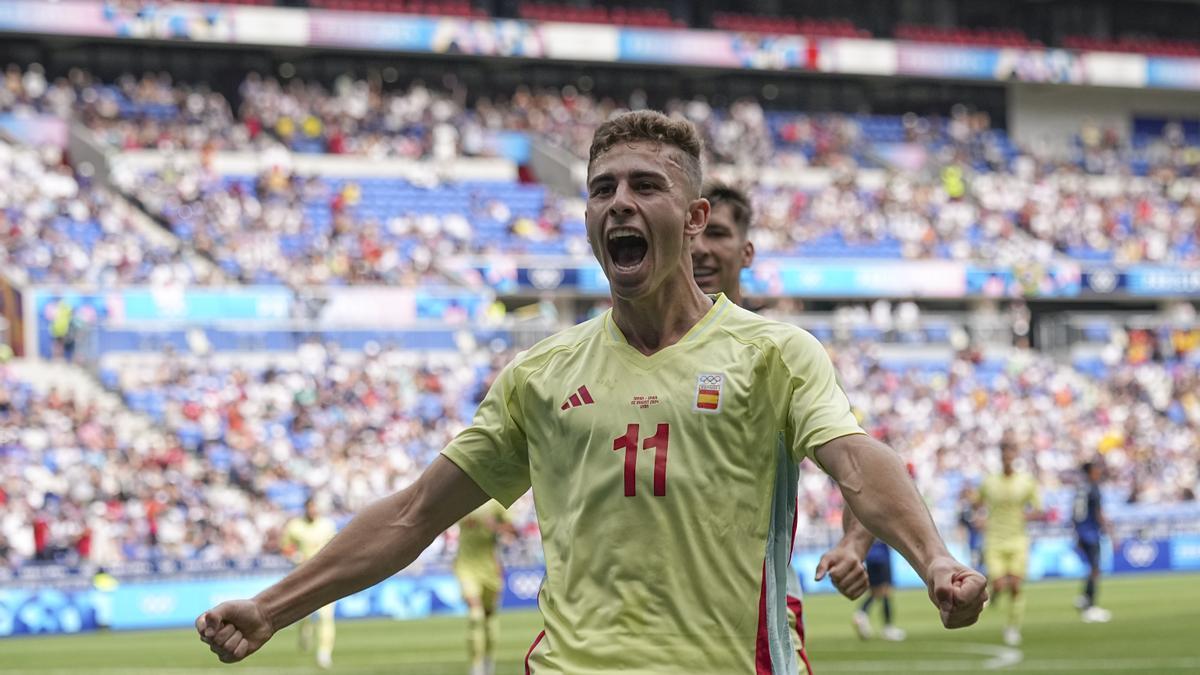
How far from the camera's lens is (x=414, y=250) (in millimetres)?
40281

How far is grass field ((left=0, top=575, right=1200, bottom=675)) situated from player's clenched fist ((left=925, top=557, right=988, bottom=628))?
14303mm

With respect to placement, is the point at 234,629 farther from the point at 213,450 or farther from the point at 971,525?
the point at 971,525

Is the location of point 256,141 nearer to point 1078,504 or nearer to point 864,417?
point 864,417

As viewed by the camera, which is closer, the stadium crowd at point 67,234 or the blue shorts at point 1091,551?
the blue shorts at point 1091,551

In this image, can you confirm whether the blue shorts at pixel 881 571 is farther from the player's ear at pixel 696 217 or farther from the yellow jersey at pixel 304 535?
the player's ear at pixel 696 217

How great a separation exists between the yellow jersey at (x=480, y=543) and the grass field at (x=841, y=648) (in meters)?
1.24

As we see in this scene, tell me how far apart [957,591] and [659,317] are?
133 cm

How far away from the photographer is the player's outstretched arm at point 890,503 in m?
4.08

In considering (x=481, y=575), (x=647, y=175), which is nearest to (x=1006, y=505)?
(x=481, y=575)

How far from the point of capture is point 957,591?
3938 mm

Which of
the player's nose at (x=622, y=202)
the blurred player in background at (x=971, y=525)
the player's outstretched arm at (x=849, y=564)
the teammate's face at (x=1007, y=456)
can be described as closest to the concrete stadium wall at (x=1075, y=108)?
the blurred player in background at (x=971, y=525)

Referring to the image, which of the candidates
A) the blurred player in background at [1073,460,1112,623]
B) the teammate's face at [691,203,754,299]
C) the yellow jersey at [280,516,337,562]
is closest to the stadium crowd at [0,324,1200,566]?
the yellow jersey at [280,516,337,562]

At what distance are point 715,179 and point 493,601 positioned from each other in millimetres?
10297

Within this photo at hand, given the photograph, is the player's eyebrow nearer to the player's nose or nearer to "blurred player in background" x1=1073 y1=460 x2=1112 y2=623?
the player's nose
